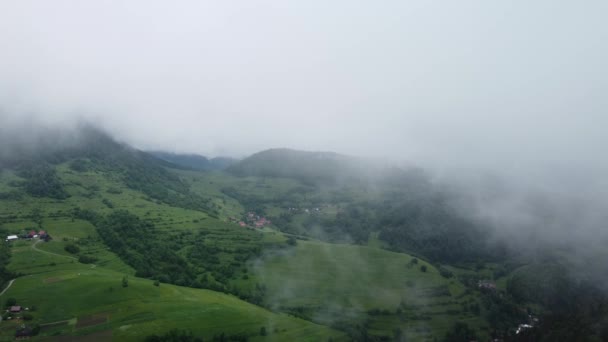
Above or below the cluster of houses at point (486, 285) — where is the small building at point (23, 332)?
above

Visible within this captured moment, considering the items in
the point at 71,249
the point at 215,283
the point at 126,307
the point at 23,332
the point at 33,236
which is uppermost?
the point at 33,236

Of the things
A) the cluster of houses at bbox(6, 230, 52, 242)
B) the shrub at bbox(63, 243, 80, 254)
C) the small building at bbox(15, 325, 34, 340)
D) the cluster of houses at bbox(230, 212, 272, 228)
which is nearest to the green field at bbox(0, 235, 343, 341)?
the small building at bbox(15, 325, 34, 340)

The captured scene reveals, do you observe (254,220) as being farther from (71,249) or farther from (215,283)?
(71,249)

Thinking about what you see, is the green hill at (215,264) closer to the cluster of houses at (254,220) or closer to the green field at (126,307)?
the green field at (126,307)

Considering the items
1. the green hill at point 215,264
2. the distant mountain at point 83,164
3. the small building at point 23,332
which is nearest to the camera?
Result: the small building at point 23,332

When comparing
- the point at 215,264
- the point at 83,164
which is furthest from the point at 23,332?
the point at 83,164

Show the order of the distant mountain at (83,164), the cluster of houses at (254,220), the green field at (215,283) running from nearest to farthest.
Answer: the green field at (215,283) → the distant mountain at (83,164) → the cluster of houses at (254,220)

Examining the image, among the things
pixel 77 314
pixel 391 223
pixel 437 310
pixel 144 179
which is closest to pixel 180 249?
pixel 77 314

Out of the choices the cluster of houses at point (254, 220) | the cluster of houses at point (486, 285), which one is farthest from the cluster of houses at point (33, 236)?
the cluster of houses at point (486, 285)

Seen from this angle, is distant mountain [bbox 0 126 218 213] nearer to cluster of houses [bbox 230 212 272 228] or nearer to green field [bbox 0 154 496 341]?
green field [bbox 0 154 496 341]

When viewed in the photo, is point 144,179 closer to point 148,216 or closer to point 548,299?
point 148,216
